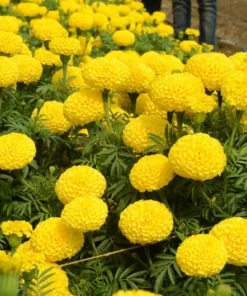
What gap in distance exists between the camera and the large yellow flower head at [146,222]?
5.31 feet

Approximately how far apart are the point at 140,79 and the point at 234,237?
64 cm

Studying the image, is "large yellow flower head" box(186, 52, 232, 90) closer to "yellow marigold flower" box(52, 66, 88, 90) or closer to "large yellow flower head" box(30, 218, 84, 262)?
"large yellow flower head" box(30, 218, 84, 262)

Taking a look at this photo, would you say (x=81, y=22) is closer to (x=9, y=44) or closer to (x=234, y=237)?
(x=9, y=44)

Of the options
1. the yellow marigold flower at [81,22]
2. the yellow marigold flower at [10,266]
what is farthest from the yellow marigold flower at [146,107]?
the yellow marigold flower at [81,22]

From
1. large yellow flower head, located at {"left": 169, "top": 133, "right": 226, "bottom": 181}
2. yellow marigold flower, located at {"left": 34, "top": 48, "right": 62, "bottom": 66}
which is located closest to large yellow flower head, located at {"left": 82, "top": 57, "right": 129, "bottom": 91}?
large yellow flower head, located at {"left": 169, "top": 133, "right": 226, "bottom": 181}

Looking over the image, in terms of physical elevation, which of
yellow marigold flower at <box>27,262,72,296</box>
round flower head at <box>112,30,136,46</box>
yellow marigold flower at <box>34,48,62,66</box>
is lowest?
round flower head at <box>112,30,136,46</box>

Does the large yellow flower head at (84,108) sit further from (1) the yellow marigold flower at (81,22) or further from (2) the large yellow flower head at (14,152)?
(1) the yellow marigold flower at (81,22)

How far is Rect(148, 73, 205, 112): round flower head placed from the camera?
1755mm

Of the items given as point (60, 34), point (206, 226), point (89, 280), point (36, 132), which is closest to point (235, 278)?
point (206, 226)

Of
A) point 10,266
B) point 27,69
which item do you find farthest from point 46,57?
point 10,266

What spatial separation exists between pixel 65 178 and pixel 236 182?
42 cm

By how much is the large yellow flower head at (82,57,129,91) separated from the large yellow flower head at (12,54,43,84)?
473mm

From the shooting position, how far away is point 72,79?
2.53m

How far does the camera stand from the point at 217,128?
1.96 metres
